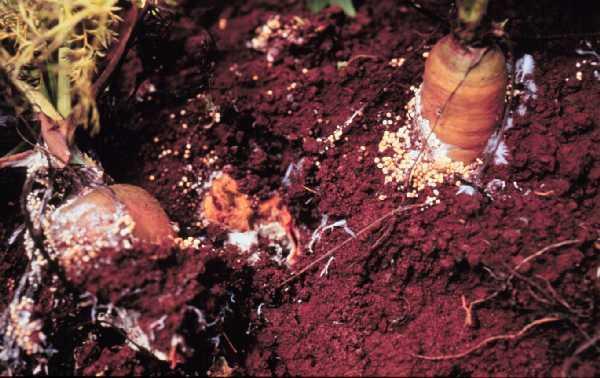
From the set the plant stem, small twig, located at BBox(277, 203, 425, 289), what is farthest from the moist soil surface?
the plant stem

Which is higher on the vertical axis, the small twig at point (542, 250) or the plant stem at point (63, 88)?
the plant stem at point (63, 88)

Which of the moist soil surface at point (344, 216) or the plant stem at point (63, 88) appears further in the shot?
the plant stem at point (63, 88)

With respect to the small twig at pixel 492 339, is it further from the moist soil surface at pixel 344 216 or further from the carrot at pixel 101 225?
the carrot at pixel 101 225

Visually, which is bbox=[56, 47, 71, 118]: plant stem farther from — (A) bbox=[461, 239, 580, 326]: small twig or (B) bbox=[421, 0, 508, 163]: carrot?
(A) bbox=[461, 239, 580, 326]: small twig

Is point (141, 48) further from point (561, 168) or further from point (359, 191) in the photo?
point (561, 168)

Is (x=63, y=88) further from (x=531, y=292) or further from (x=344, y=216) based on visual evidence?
(x=531, y=292)

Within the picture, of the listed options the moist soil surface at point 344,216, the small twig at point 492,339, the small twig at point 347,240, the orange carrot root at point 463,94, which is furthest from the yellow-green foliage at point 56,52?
the small twig at point 492,339

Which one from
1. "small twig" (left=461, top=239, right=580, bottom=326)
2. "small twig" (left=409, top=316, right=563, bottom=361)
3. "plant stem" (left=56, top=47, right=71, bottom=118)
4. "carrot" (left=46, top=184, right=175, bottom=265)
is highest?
"plant stem" (left=56, top=47, right=71, bottom=118)
